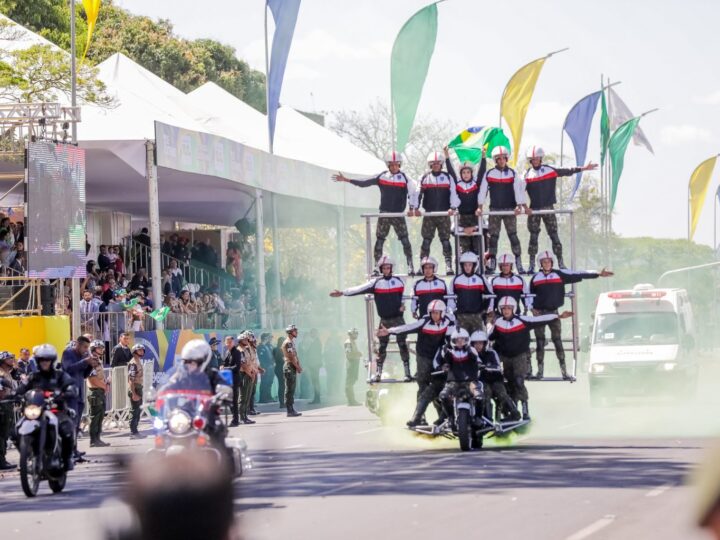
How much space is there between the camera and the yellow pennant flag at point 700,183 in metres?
53.3

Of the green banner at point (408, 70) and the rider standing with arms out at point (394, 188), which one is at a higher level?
the green banner at point (408, 70)

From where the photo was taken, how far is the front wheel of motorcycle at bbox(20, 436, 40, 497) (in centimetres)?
1505

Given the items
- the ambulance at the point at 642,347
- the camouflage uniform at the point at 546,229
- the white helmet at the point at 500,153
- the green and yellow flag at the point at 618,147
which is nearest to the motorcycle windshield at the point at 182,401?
the white helmet at the point at 500,153

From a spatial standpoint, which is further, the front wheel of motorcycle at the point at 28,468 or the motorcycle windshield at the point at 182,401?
the front wheel of motorcycle at the point at 28,468

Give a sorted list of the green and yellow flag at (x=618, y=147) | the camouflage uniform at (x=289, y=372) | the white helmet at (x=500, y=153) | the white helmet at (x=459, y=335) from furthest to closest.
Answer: the green and yellow flag at (x=618, y=147) → the camouflage uniform at (x=289, y=372) → the white helmet at (x=500, y=153) → the white helmet at (x=459, y=335)

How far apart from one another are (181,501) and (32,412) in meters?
10.8

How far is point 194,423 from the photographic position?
11344 millimetres

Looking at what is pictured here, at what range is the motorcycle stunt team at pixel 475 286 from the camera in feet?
65.3

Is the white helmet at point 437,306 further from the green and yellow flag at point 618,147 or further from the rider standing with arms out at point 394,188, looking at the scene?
the green and yellow flag at point 618,147

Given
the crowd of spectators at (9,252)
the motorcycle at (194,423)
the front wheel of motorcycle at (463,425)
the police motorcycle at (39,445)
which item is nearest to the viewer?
the motorcycle at (194,423)

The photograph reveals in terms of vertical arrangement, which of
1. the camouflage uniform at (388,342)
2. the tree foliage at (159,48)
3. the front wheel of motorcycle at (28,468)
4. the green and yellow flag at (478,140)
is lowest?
the front wheel of motorcycle at (28,468)

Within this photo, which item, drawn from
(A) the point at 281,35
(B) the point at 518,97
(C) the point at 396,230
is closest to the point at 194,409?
(C) the point at 396,230

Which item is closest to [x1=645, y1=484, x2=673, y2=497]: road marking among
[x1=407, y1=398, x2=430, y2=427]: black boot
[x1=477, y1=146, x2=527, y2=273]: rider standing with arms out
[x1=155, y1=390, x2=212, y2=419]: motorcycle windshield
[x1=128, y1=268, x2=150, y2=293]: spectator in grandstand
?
[x1=155, y1=390, x2=212, y2=419]: motorcycle windshield

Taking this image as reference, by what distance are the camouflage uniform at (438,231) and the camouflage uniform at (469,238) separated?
0.29 meters
